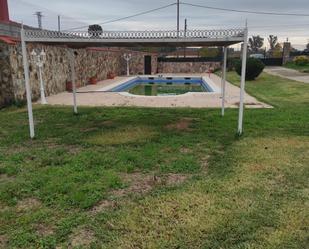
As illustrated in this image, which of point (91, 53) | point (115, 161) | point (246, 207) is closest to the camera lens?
point (246, 207)

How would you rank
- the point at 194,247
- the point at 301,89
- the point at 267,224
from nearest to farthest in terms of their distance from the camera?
the point at 194,247, the point at 267,224, the point at 301,89

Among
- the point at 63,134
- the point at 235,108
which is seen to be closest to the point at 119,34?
the point at 63,134

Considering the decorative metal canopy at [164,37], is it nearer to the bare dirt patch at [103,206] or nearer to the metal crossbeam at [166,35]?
the metal crossbeam at [166,35]

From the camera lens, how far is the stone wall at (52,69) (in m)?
10.3

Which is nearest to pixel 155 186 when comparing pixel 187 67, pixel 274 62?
pixel 187 67

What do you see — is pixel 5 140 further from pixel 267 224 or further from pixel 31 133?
pixel 267 224

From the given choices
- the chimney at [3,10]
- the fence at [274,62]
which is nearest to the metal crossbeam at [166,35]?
the chimney at [3,10]

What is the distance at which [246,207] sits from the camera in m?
3.55

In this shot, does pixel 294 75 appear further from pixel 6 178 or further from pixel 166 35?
pixel 6 178

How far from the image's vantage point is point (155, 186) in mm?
4176

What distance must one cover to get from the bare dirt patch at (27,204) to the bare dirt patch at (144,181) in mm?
895

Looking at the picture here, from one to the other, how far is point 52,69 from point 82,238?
11845 mm

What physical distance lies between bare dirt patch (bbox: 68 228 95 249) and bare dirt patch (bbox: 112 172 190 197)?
84 cm

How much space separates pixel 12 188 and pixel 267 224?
3053 mm
